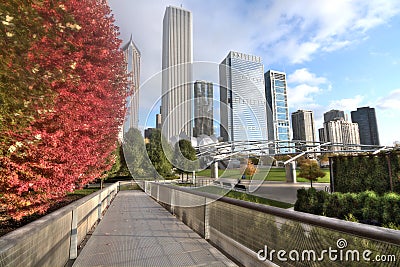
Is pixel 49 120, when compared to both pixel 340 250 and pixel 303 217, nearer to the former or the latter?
pixel 303 217

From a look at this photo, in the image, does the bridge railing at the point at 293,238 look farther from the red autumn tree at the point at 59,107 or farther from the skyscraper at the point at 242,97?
the red autumn tree at the point at 59,107

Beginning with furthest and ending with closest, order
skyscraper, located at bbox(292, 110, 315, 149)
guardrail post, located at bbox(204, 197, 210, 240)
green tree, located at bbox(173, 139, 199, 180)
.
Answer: skyscraper, located at bbox(292, 110, 315, 149), green tree, located at bbox(173, 139, 199, 180), guardrail post, located at bbox(204, 197, 210, 240)

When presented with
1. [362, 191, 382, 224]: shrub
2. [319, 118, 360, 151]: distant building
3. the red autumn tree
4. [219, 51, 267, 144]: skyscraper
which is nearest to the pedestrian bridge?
the red autumn tree

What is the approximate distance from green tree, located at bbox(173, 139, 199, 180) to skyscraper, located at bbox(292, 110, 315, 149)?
126251 millimetres

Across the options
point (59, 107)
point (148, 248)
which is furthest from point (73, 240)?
point (59, 107)

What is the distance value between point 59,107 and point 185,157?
407 cm

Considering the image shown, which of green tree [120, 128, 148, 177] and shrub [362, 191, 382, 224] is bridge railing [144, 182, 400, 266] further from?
shrub [362, 191, 382, 224]

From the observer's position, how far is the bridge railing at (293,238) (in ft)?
5.25

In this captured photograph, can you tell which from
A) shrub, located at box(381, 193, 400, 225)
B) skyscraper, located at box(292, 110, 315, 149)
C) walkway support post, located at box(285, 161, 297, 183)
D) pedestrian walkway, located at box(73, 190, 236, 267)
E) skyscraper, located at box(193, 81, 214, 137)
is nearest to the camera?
pedestrian walkway, located at box(73, 190, 236, 267)

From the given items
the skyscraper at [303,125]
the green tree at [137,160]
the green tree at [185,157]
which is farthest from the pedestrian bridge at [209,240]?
the skyscraper at [303,125]

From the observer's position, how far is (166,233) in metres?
5.92

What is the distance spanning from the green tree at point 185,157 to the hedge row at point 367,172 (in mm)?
12178

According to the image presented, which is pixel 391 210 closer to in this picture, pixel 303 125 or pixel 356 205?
pixel 356 205

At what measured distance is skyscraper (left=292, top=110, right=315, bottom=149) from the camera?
126 m
